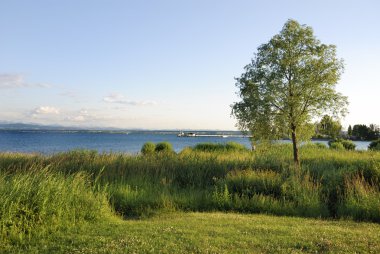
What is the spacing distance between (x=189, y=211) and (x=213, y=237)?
3.52 metres

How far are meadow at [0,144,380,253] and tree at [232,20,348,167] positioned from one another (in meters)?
2.30

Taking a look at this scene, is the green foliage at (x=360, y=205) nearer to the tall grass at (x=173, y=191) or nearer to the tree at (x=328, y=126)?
the tall grass at (x=173, y=191)

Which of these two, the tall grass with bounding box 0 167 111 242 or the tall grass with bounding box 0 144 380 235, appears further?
the tall grass with bounding box 0 144 380 235

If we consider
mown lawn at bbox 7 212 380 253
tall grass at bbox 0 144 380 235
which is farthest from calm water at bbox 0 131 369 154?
mown lawn at bbox 7 212 380 253

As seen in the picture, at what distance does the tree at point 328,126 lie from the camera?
17.4 metres

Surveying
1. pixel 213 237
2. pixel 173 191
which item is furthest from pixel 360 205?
pixel 173 191

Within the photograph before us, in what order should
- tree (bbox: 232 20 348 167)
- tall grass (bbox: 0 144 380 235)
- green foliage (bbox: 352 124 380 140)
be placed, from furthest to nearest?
green foliage (bbox: 352 124 380 140) → tree (bbox: 232 20 348 167) → tall grass (bbox: 0 144 380 235)

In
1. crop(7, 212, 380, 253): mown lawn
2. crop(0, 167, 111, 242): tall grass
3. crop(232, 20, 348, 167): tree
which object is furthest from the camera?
crop(232, 20, 348, 167): tree

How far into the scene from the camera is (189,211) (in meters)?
10.7

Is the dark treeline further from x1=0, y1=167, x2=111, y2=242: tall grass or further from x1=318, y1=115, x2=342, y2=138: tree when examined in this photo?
x1=0, y1=167, x2=111, y2=242: tall grass

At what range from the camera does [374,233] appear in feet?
25.6

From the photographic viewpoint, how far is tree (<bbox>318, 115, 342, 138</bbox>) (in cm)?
1744

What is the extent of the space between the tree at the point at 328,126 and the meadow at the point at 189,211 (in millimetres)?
2823

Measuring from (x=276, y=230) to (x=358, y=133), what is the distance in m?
79.8
